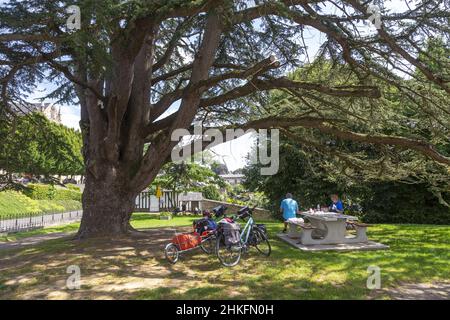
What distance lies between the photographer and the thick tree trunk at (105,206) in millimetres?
10258

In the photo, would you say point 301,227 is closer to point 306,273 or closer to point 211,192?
point 306,273

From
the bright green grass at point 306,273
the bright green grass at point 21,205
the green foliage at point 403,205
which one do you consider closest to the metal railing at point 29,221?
the bright green grass at point 21,205

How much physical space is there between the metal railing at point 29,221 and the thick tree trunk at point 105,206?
10.7 metres

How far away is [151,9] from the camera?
683 cm

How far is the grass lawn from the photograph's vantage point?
5527 mm

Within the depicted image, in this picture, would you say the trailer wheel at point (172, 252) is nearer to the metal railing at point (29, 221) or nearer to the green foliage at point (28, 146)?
the green foliage at point (28, 146)

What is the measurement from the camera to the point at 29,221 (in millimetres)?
20812

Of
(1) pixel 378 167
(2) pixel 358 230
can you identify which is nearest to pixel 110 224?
(2) pixel 358 230

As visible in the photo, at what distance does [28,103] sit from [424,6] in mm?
10391

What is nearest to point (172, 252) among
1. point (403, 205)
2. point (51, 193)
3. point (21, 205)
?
point (403, 205)

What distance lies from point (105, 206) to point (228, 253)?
4505 millimetres

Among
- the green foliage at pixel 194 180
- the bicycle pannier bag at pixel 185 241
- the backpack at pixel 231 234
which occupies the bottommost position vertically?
the bicycle pannier bag at pixel 185 241

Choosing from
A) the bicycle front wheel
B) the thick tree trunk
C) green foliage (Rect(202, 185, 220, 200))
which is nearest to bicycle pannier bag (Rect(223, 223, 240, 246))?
the bicycle front wheel
